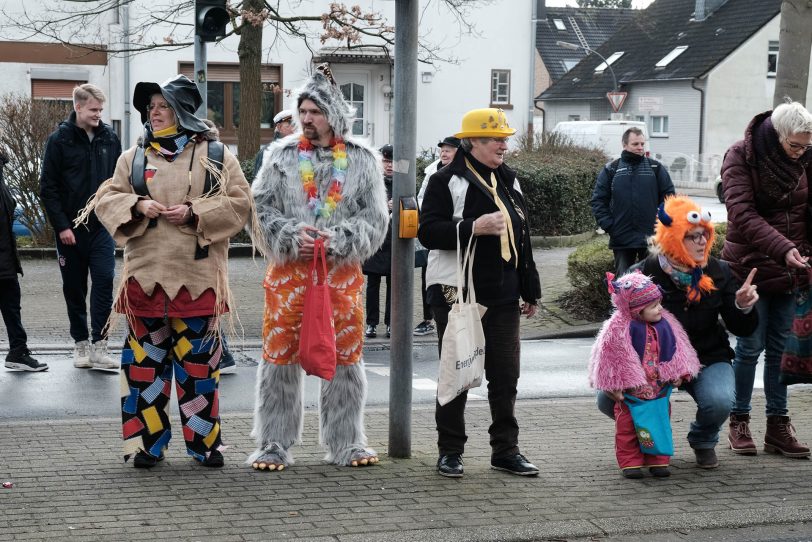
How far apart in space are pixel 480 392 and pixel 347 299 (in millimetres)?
3107

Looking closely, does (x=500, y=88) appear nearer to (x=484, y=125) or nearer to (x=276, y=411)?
(x=484, y=125)

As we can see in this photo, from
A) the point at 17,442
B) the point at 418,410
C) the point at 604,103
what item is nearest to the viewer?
the point at 17,442

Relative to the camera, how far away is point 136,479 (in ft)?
20.0

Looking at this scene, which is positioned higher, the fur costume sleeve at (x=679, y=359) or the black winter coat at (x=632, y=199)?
the black winter coat at (x=632, y=199)

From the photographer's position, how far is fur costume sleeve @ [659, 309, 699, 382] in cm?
640

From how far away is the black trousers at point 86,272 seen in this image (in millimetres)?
9320

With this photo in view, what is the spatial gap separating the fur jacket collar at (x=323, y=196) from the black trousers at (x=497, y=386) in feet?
1.86

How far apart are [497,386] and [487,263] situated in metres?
0.70

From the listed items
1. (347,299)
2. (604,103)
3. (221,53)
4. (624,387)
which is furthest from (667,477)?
(604,103)

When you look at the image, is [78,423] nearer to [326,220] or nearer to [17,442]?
[17,442]

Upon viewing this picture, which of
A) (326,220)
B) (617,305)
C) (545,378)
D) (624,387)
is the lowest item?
(545,378)

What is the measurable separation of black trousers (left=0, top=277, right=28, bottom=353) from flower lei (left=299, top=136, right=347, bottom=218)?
12.8 feet

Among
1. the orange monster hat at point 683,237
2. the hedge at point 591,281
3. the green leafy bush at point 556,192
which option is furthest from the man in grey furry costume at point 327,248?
the green leafy bush at point 556,192

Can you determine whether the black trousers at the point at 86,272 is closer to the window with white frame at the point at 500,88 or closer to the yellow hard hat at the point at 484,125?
the yellow hard hat at the point at 484,125
